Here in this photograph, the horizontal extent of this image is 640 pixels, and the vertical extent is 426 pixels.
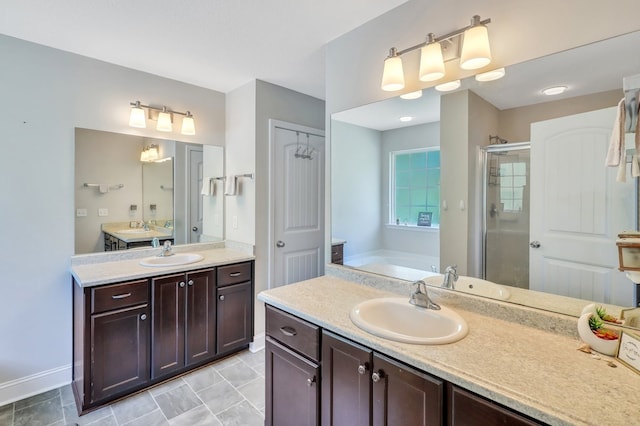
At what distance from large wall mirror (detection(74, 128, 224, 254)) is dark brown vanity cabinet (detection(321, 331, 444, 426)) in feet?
7.10

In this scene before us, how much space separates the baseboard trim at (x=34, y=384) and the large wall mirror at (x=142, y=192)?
91cm

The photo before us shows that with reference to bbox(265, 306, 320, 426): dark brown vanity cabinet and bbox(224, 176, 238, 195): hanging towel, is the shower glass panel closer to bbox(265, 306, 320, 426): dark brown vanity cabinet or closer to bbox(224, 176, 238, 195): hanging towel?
bbox(265, 306, 320, 426): dark brown vanity cabinet

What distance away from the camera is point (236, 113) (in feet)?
10.3

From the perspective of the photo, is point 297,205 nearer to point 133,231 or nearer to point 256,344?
point 256,344

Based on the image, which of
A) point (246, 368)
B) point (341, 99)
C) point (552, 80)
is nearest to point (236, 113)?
point (341, 99)

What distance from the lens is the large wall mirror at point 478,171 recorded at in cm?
120

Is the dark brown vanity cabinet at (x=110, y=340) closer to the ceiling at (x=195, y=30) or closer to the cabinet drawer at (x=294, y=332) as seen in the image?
the cabinet drawer at (x=294, y=332)

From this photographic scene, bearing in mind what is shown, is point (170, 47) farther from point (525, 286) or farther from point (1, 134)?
point (525, 286)

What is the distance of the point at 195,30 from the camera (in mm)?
2016

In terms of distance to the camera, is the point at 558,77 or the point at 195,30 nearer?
the point at 558,77

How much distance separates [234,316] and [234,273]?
15.4 inches

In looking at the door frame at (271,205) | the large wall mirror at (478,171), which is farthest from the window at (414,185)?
the door frame at (271,205)

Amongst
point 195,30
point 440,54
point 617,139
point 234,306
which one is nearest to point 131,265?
point 234,306

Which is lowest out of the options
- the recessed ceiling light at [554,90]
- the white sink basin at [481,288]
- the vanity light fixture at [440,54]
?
the white sink basin at [481,288]
